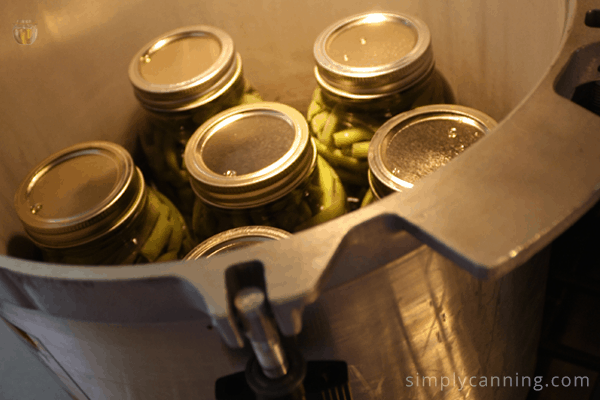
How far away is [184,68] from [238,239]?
20 cm

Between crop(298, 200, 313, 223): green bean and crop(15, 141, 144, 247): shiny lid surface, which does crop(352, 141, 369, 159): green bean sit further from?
crop(15, 141, 144, 247): shiny lid surface

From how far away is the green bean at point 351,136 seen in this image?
15.3 inches

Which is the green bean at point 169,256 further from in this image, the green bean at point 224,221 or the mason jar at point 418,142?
the mason jar at point 418,142

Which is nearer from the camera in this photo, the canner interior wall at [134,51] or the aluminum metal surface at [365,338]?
the aluminum metal surface at [365,338]

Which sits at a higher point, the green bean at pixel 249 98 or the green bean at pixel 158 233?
the green bean at pixel 249 98

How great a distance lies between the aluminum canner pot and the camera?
17cm

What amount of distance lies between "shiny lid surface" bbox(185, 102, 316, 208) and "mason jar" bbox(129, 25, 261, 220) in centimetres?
2

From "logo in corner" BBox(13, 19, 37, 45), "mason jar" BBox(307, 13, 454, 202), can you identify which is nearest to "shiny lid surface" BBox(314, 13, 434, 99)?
"mason jar" BBox(307, 13, 454, 202)

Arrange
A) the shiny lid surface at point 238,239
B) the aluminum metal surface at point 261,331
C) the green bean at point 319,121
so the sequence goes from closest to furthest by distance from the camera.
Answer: the aluminum metal surface at point 261,331 → the shiny lid surface at point 238,239 → the green bean at point 319,121

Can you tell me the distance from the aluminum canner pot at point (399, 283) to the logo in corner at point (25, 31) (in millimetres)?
264

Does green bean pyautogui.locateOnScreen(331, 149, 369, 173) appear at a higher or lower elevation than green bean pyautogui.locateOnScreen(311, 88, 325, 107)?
lower

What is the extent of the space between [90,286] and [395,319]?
0.12m

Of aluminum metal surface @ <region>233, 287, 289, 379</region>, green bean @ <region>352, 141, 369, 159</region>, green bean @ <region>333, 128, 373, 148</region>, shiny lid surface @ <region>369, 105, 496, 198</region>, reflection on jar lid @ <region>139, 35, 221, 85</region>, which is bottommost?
green bean @ <region>352, 141, 369, 159</region>

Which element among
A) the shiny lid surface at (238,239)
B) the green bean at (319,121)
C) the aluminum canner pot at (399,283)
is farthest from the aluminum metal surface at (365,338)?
the green bean at (319,121)
